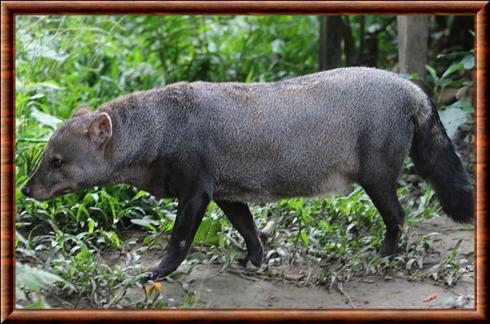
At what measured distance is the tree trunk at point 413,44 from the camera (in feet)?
33.5

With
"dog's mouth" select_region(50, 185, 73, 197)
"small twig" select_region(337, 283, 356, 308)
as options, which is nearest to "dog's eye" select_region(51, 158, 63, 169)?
"dog's mouth" select_region(50, 185, 73, 197)

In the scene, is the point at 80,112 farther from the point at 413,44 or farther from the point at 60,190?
the point at 413,44

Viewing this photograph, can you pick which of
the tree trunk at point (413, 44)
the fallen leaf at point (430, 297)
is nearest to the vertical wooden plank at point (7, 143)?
the fallen leaf at point (430, 297)

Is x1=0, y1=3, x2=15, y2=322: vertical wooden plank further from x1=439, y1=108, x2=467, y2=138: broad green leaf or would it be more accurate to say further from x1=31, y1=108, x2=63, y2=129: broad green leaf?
x1=439, y1=108, x2=467, y2=138: broad green leaf

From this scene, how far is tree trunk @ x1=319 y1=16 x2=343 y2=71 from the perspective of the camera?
37.4 ft

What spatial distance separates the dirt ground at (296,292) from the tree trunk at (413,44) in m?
3.17

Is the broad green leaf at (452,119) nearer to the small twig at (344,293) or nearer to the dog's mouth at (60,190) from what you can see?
the small twig at (344,293)

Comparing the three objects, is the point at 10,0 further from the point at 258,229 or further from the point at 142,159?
the point at 258,229

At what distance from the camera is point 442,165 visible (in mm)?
7922

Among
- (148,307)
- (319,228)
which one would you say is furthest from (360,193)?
(148,307)

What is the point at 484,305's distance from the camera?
6199mm

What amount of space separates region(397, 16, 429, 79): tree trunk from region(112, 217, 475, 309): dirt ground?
125 inches

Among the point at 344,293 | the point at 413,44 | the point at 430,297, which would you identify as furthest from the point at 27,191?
the point at 413,44

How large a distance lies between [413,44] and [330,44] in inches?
54.7
